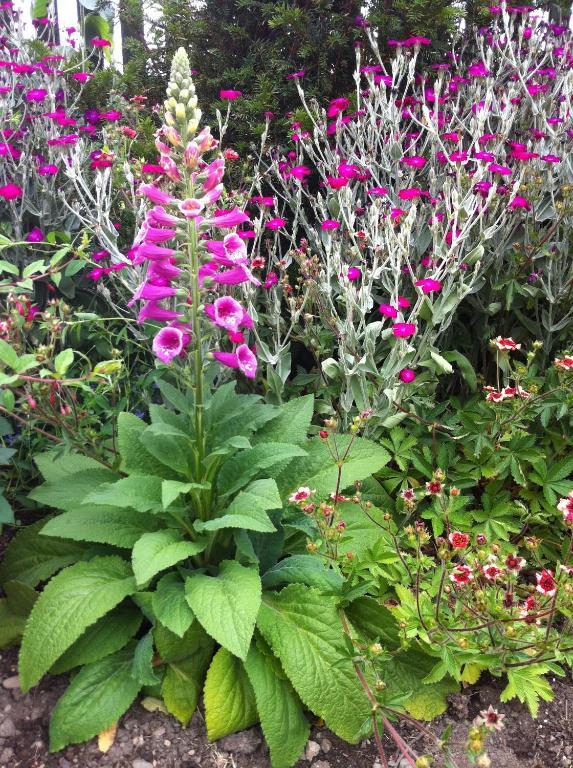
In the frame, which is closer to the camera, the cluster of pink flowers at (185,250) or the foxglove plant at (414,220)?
the cluster of pink flowers at (185,250)

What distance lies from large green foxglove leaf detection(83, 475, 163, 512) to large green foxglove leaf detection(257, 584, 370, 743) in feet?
1.62

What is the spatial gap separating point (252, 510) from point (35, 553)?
3.08 feet

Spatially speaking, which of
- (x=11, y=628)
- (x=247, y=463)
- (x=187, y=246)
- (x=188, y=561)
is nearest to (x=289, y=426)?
(x=247, y=463)

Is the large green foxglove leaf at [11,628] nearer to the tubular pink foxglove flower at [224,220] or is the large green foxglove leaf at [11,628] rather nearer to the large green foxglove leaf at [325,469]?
the large green foxglove leaf at [325,469]

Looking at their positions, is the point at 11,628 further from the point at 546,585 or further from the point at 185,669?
the point at 546,585

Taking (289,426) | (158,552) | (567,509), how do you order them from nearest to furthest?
1. (567,509)
2. (158,552)
3. (289,426)

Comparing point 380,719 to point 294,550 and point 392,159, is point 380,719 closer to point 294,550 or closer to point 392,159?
point 294,550

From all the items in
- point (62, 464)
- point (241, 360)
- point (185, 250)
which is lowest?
point (62, 464)

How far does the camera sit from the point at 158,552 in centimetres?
176

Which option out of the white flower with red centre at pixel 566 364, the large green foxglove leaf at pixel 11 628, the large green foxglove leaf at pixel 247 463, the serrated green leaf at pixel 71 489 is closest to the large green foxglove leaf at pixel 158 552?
the large green foxglove leaf at pixel 247 463

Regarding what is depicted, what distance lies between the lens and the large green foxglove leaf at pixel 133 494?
1812 mm

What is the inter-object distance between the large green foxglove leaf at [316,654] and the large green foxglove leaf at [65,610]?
466 millimetres

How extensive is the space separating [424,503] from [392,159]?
1.64 metres

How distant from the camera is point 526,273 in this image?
2.95 metres
